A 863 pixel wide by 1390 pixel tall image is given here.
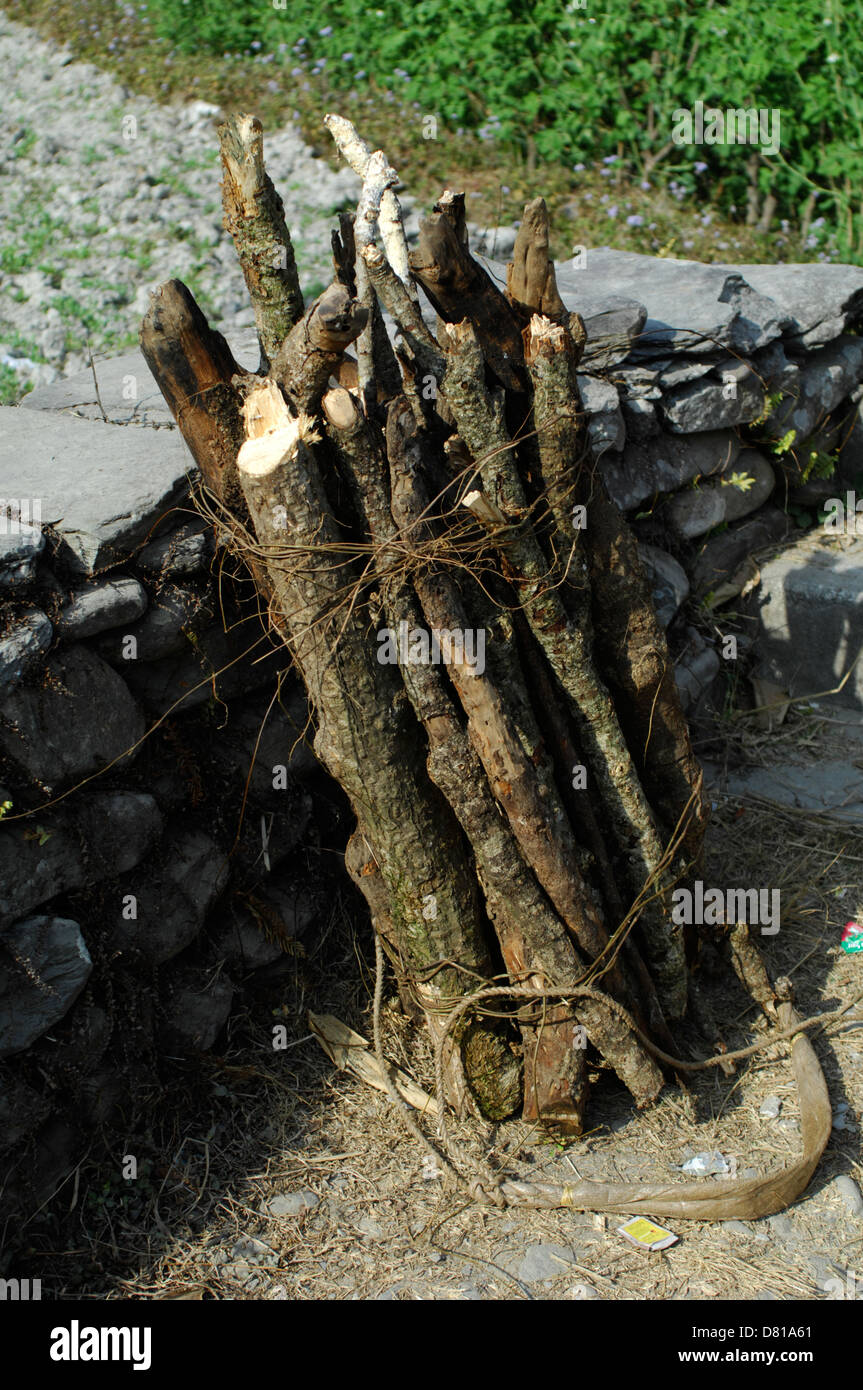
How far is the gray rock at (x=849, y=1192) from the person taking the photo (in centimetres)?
294

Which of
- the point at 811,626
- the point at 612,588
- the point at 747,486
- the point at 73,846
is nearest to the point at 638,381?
the point at 747,486

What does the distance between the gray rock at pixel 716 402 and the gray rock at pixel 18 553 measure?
8.75 ft

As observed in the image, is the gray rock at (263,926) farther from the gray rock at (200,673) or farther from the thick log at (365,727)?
the gray rock at (200,673)

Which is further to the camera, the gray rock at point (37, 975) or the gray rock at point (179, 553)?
the gray rock at point (179, 553)

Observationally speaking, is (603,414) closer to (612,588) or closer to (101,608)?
(612,588)

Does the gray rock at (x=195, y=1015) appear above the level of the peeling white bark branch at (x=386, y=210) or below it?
below

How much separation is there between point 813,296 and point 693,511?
1.37 m

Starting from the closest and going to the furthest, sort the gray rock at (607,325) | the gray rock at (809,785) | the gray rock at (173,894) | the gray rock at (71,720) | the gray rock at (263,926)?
the gray rock at (71,720) < the gray rock at (173,894) < the gray rock at (263,926) < the gray rock at (607,325) < the gray rock at (809,785)

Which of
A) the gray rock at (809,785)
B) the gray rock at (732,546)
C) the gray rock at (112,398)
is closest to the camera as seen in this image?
the gray rock at (112,398)

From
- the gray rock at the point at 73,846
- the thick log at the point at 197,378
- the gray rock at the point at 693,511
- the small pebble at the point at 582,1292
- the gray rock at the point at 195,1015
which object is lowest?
the small pebble at the point at 582,1292

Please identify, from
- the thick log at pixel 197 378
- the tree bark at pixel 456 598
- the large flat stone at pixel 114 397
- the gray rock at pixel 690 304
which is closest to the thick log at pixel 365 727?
the tree bark at pixel 456 598

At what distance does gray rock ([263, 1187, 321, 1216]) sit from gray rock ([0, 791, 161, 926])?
100 centimetres

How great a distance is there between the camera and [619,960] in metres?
3.23
